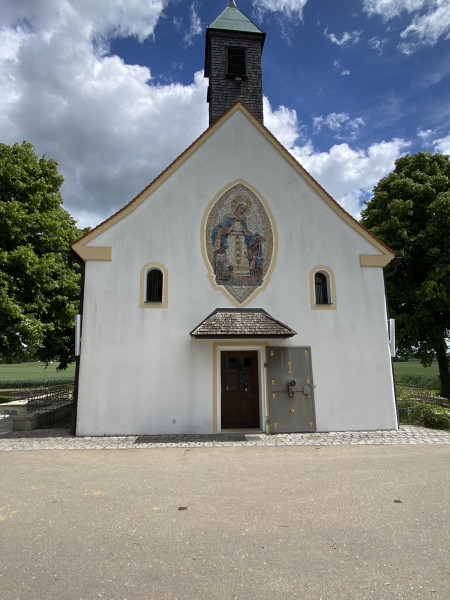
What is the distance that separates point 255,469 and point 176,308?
546 cm

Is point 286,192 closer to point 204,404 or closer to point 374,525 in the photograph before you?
point 204,404

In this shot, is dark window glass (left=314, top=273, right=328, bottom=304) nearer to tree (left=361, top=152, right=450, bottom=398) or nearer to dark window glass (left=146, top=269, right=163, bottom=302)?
dark window glass (left=146, top=269, right=163, bottom=302)

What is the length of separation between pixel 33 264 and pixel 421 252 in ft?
60.0

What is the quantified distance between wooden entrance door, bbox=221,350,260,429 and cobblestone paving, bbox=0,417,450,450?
0.62 m

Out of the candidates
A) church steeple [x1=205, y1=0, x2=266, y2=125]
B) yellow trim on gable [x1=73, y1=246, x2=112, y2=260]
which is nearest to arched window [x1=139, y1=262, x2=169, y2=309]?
yellow trim on gable [x1=73, y1=246, x2=112, y2=260]

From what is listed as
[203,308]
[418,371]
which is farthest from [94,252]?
[418,371]

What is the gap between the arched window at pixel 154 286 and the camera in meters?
11.8

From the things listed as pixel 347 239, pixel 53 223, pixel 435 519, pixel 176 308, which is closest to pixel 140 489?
pixel 435 519

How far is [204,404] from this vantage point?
1118 centimetres

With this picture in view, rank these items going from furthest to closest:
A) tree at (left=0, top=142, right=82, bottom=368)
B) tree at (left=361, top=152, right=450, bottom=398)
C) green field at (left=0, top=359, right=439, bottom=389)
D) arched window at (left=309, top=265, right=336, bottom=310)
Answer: green field at (left=0, top=359, right=439, bottom=389) → tree at (left=361, top=152, right=450, bottom=398) → tree at (left=0, top=142, right=82, bottom=368) → arched window at (left=309, top=265, right=336, bottom=310)

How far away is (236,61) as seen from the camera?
50.2ft

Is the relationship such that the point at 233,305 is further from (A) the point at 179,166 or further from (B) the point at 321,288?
(A) the point at 179,166

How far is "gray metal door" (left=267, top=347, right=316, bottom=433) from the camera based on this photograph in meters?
11.3

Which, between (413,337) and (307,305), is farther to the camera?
(413,337)
